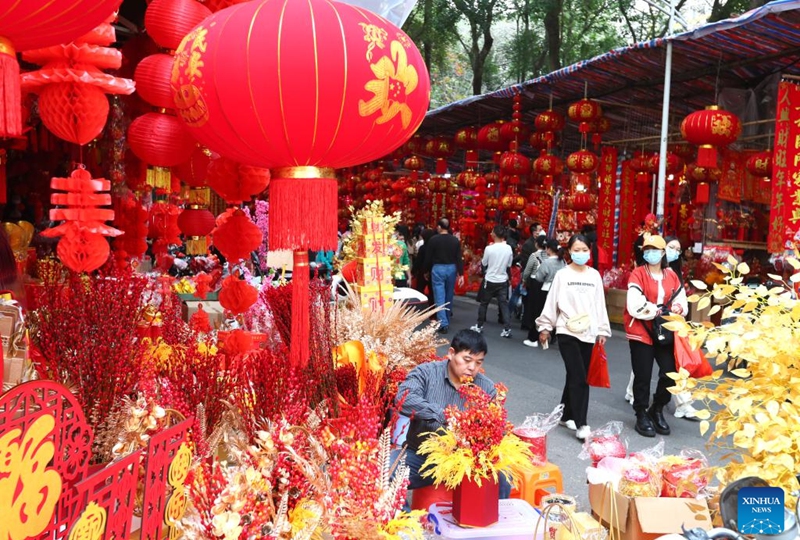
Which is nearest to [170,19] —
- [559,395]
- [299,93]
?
[299,93]

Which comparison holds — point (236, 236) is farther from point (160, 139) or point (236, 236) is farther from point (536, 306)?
point (536, 306)

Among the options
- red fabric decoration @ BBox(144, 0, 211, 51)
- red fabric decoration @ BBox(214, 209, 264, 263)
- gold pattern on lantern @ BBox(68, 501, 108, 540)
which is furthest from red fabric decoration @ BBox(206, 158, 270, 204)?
gold pattern on lantern @ BBox(68, 501, 108, 540)

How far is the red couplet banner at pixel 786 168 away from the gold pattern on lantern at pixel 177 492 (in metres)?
7.15

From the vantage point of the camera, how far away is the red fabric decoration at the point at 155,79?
3.60m

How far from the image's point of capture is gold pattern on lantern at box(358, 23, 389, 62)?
2.50 m

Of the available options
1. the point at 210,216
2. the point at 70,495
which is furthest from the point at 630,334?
the point at 70,495

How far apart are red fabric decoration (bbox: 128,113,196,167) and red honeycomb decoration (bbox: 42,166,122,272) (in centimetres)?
38

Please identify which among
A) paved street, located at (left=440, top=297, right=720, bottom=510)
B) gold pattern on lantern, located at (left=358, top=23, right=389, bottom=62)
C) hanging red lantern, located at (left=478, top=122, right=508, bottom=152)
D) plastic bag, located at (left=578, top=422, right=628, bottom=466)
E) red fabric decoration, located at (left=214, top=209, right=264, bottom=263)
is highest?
hanging red lantern, located at (left=478, top=122, right=508, bottom=152)

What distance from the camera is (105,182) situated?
360 cm

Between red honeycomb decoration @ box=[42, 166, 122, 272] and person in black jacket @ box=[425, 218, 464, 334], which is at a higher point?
red honeycomb decoration @ box=[42, 166, 122, 272]

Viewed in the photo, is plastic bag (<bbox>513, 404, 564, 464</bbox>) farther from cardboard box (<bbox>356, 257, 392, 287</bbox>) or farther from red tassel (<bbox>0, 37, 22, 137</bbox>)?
cardboard box (<bbox>356, 257, 392, 287</bbox>)

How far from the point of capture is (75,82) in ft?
8.73

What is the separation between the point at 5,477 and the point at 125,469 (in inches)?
14.0

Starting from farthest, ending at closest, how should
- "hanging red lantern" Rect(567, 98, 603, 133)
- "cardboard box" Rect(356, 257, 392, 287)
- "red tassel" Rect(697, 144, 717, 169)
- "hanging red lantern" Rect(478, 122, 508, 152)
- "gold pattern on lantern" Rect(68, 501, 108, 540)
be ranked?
"hanging red lantern" Rect(478, 122, 508, 152), "hanging red lantern" Rect(567, 98, 603, 133), "red tassel" Rect(697, 144, 717, 169), "cardboard box" Rect(356, 257, 392, 287), "gold pattern on lantern" Rect(68, 501, 108, 540)
